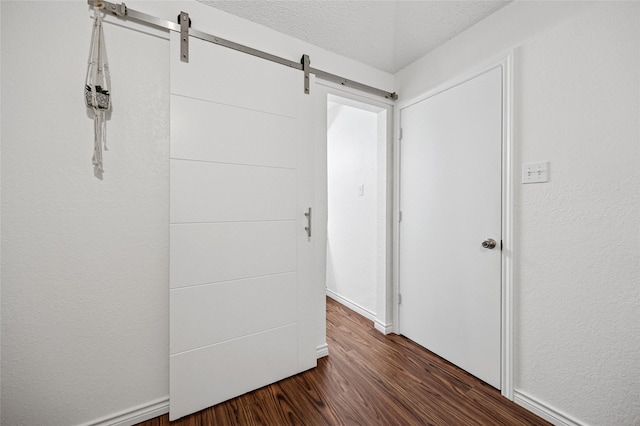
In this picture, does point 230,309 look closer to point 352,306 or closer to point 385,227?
point 385,227

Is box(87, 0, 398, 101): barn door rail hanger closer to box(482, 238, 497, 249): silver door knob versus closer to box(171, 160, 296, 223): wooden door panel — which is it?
box(171, 160, 296, 223): wooden door panel

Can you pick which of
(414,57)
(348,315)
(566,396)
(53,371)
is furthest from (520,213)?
(53,371)

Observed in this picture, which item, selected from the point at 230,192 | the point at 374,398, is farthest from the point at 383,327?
the point at 230,192

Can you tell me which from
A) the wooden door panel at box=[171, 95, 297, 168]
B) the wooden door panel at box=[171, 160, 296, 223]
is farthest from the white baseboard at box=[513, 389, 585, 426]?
the wooden door panel at box=[171, 95, 297, 168]

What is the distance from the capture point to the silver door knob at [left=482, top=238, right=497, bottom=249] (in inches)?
66.0

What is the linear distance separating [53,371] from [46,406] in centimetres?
16

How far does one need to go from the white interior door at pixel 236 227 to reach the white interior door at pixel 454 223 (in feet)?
3.01

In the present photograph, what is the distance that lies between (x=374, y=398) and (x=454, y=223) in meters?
1.28

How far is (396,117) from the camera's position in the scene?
240 centimetres

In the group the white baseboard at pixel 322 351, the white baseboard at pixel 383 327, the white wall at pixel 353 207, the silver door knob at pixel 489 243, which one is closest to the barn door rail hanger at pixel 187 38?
the white wall at pixel 353 207

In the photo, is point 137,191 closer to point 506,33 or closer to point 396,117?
point 396,117

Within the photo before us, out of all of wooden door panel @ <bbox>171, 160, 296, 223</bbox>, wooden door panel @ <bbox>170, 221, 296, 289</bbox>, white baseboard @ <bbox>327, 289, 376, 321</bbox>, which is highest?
wooden door panel @ <bbox>171, 160, 296, 223</bbox>

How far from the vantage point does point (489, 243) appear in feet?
5.55

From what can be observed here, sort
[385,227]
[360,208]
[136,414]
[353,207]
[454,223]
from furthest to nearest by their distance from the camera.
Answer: [353,207] < [360,208] < [385,227] < [454,223] < [136,414]
